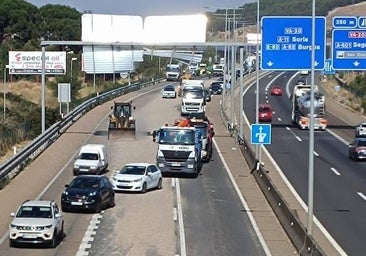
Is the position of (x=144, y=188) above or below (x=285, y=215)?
below

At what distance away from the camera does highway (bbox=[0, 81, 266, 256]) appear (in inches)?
987

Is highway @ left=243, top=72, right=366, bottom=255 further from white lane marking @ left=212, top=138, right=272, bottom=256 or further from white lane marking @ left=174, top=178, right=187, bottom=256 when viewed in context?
white lane marking @ left=174, top=178, right=187, bottom=256

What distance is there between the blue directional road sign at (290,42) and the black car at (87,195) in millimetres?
11733

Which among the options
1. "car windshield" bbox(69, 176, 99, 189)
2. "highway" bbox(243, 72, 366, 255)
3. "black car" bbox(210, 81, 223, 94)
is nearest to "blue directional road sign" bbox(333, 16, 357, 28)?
"highway" bbox(243, 72, 366, 255)

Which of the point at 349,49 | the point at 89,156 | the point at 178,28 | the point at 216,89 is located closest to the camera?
the point at 89,156

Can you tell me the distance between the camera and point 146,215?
30.7 metres

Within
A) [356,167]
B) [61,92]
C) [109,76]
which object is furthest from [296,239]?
[109,76]

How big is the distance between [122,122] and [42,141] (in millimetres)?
8529

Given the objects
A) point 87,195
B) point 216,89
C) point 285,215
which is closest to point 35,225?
point 87,195

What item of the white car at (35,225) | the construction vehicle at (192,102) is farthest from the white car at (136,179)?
the construction vehicle at (192,102)

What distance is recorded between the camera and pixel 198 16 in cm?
5256

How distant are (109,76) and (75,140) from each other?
7225 centimetres

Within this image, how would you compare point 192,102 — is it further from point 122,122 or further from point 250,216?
point 250,216

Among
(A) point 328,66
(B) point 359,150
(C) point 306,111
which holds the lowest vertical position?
(B) point 359,150
